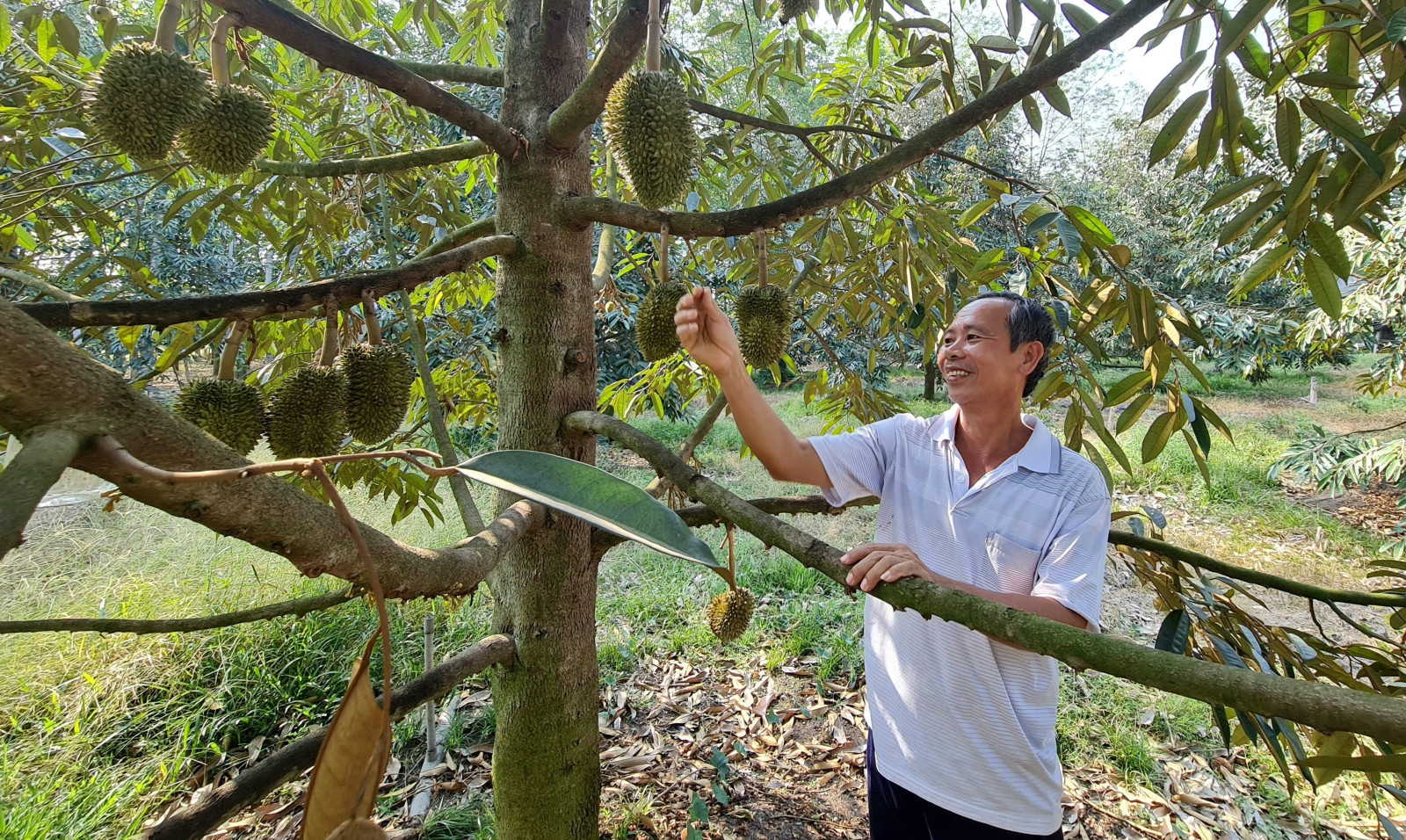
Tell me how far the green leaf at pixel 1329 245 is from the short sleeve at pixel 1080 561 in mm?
558

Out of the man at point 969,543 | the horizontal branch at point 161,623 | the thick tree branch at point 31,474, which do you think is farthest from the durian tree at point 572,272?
the horizontal branch at point 161,623

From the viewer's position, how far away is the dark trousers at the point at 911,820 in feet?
4.93

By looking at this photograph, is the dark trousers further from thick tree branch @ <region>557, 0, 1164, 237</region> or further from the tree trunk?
thick tree branch @ <region>557, 0, 1164, 237</region>

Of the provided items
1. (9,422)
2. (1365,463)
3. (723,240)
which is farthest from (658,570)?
(1365,463)

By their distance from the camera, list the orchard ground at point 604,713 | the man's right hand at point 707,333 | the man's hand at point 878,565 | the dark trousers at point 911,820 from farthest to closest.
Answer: the orchard ground at point 604,713
the dark trousers at point 911,820
the man's right hand at point 707,333
the man's hand at point 878,565

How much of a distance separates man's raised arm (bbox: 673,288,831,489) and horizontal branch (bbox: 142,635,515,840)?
2.24 ft

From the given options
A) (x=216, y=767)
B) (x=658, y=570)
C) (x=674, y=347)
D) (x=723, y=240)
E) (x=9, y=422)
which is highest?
(x=723, y=240)

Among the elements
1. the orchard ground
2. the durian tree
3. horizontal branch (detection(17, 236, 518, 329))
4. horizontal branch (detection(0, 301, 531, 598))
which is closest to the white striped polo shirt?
the durian tree

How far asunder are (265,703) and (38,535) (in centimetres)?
231

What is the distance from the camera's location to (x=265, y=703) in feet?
9.38

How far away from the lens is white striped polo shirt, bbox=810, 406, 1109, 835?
1.45m

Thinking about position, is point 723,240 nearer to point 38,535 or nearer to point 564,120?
point 564,120

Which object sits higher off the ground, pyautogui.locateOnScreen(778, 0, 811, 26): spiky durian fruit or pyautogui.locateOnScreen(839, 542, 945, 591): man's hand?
pyautogui.locateOnScreen(778, 0, 811, 26): spiky durian fruit

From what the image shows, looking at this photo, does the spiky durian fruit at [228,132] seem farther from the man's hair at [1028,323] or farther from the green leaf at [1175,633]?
the green leaf at [1175,633]
